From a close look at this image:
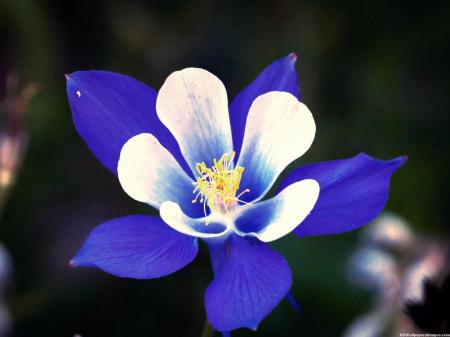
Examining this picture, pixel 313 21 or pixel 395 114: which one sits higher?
pixel 313 21

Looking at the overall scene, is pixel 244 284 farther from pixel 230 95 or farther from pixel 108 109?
pixel 230 95

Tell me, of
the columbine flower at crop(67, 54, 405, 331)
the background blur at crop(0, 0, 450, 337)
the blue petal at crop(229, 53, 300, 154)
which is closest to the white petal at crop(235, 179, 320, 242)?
the columbine flower at crop(67, 54, 405, 331)

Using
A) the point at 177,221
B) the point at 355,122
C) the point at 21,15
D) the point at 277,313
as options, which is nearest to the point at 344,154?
the point at 355,122

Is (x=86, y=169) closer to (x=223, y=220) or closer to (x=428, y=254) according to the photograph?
(x=428, y=254)

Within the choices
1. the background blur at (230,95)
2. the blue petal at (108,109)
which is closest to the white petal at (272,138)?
the blue petal at (108,109)

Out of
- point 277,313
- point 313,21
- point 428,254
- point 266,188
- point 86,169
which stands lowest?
point 277,313

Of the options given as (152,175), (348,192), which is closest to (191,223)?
(152,175)

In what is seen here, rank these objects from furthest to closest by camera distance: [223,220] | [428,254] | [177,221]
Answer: [428,254] → [223,220] → [177,221]
